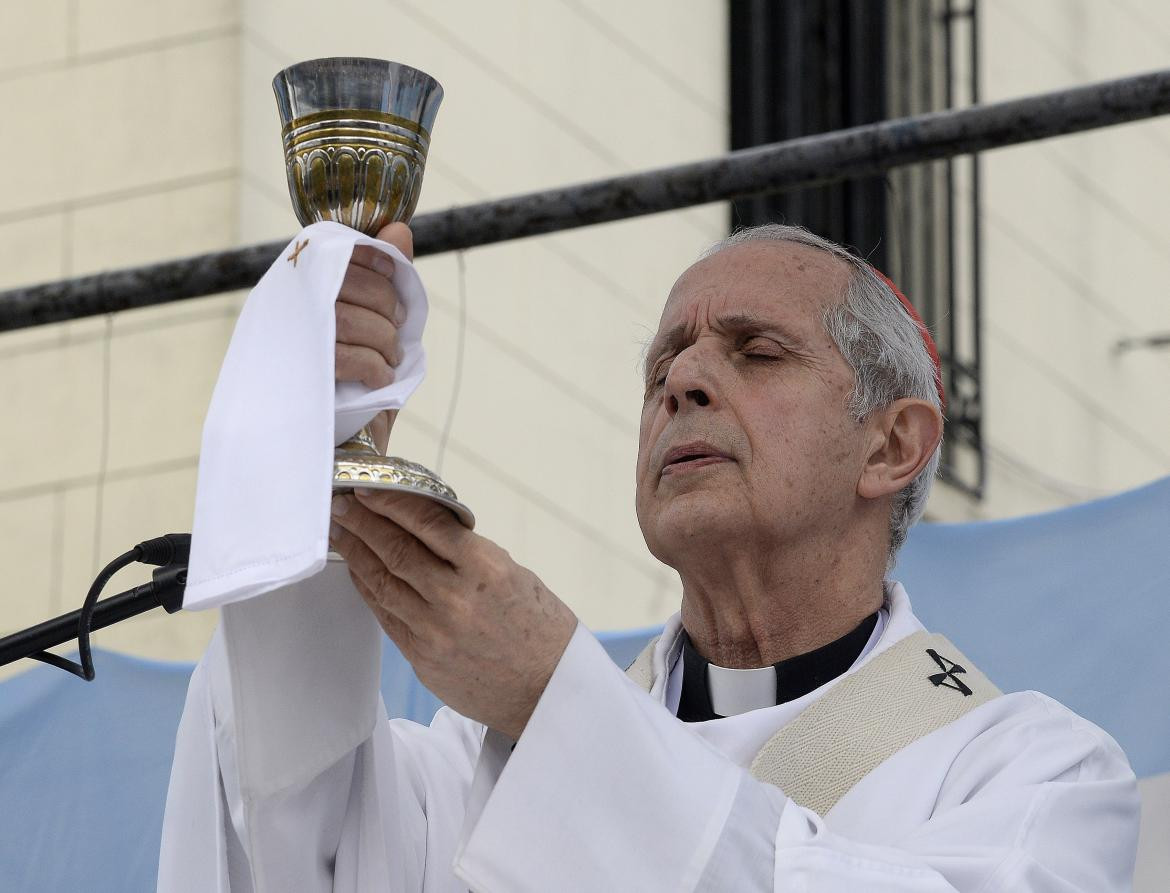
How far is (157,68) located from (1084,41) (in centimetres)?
546

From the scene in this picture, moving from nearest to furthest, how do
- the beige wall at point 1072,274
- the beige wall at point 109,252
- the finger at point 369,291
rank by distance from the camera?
the finger at point 369,291 → the beige wall at point 109,252 → the beige wall at point 1072,274

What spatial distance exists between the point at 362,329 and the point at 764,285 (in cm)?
125

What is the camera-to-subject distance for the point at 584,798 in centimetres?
252

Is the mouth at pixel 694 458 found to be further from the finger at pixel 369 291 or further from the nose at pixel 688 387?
the finger at pixel 369 291

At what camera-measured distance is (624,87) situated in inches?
315

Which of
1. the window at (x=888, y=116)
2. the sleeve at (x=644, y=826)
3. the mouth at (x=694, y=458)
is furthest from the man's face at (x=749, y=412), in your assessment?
the window at (x=888, y=116)

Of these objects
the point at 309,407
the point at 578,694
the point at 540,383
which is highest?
the point at 309,407

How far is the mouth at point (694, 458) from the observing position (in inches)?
132

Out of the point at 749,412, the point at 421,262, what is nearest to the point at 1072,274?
the point at 421,262

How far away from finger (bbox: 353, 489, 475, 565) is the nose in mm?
1057

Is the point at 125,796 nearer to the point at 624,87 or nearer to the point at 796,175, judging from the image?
the point at 796,175

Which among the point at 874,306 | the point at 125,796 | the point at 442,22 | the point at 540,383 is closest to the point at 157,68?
the point at 442,22

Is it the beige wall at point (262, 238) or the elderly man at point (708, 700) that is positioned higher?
the elderly man at point (708, 700)

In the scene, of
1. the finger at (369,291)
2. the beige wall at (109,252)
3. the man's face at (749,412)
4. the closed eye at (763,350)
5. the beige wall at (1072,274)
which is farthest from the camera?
the beige wall at (1072,274)
